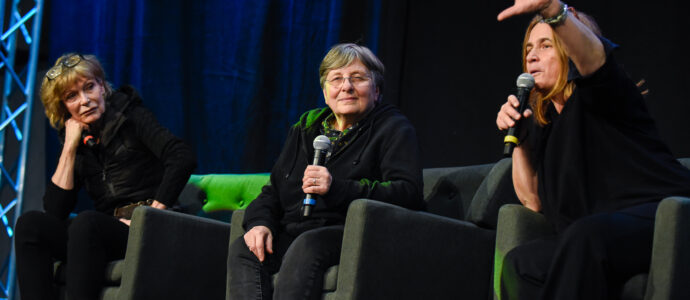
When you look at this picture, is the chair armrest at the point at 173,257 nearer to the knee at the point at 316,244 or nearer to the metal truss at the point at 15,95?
the knee at the point at 316,244

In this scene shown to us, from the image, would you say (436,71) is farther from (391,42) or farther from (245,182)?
(245,182)

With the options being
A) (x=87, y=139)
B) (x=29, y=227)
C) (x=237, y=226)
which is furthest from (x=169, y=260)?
(x=87, y=139)

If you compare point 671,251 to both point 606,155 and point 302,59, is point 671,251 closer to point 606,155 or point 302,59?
point 606,155

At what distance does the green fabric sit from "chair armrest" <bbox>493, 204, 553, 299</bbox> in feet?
4.52

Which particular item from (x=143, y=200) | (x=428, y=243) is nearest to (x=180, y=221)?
(x=143, y=200)

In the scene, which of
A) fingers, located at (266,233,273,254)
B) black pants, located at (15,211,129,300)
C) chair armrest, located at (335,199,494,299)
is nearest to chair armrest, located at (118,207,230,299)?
black pants, located at (15,211,129,300)

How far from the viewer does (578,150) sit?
6.06 feet

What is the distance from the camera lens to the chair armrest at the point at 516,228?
77.0 inches

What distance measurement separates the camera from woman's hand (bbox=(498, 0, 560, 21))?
1.62 metres

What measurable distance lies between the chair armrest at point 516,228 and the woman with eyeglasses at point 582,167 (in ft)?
0.10

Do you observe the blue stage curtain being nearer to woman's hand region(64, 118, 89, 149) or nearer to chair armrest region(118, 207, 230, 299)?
woman's hand region(64, 118, 89, 149)

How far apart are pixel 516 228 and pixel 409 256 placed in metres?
0.34

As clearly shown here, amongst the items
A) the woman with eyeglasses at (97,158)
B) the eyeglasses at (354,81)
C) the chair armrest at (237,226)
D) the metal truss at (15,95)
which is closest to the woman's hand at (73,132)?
the woman with eyeglasses at (97,158)

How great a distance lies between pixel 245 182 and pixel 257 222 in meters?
0.78
